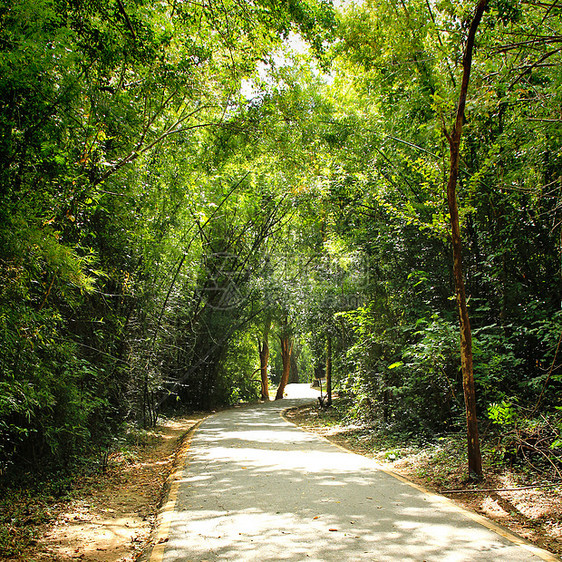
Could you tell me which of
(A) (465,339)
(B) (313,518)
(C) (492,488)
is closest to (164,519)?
(B) (313,518)

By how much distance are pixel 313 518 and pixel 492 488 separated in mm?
2231

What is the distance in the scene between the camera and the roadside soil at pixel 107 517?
3.50 metres

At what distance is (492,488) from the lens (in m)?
4.70

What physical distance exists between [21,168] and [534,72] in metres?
6.25

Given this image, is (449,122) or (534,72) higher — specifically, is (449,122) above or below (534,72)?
below

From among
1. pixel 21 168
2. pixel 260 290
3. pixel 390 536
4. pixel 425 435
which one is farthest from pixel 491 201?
pixel 260 290

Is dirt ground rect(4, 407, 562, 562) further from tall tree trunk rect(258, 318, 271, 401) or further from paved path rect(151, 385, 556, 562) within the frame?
tall tree trunk rect(258, 318, 271, 401)

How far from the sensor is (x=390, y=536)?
137 inches

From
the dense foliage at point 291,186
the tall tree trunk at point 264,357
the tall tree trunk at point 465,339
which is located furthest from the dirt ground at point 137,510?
the tall tree trunk at point 264,357

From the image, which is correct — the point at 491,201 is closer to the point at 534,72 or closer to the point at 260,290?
the point at 534,72

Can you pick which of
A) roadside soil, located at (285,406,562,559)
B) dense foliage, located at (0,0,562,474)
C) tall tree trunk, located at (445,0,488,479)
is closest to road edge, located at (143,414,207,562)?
dense foliage, located at (0,0,562,474)

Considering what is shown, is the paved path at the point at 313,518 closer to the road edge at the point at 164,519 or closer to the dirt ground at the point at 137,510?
the road edge at the point at 164,519

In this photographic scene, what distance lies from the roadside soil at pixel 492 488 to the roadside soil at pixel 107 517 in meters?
3.36

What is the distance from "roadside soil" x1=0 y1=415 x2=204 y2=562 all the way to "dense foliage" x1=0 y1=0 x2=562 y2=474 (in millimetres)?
656
